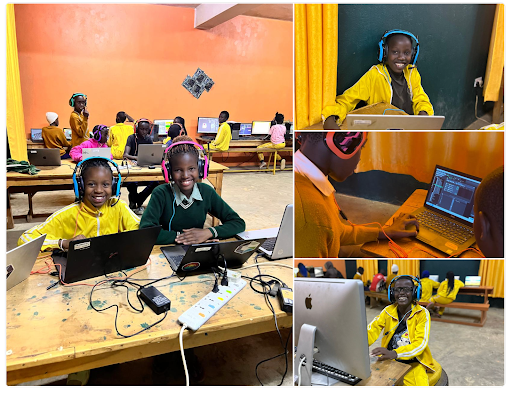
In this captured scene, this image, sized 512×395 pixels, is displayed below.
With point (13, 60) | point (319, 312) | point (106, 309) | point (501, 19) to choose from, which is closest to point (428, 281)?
point (501, 19)

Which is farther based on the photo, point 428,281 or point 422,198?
point 428,281

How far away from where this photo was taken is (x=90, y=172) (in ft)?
6.53

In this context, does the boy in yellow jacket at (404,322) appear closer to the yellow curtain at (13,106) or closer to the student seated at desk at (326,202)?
the student seated at desk at (326,202)

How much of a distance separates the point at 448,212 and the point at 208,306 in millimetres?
867

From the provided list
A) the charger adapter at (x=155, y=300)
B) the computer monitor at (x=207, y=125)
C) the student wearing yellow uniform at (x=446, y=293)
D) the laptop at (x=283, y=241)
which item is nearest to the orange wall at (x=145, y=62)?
the computer monitor at (x=207, y=125)

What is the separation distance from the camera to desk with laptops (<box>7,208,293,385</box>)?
3.86 feet

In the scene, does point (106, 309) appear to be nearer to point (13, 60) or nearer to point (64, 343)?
point (64, 343)

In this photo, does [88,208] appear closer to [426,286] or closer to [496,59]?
[496,59]

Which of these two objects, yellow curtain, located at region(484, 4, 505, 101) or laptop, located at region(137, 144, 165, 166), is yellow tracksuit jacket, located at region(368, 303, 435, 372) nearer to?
yellow curtain, located at region(484, 4, 505, 101)

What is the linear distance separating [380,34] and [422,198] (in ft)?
5.07

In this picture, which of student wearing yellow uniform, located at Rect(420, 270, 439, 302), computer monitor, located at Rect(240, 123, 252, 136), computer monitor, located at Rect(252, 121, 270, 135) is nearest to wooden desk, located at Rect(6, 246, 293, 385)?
student wearing yellow uniform, located at Rect(420, 270, 439, 302)

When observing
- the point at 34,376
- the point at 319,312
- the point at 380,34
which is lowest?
the point at 34,376

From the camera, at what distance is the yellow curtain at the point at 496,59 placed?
2.52 m

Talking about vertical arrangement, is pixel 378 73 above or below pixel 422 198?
above
